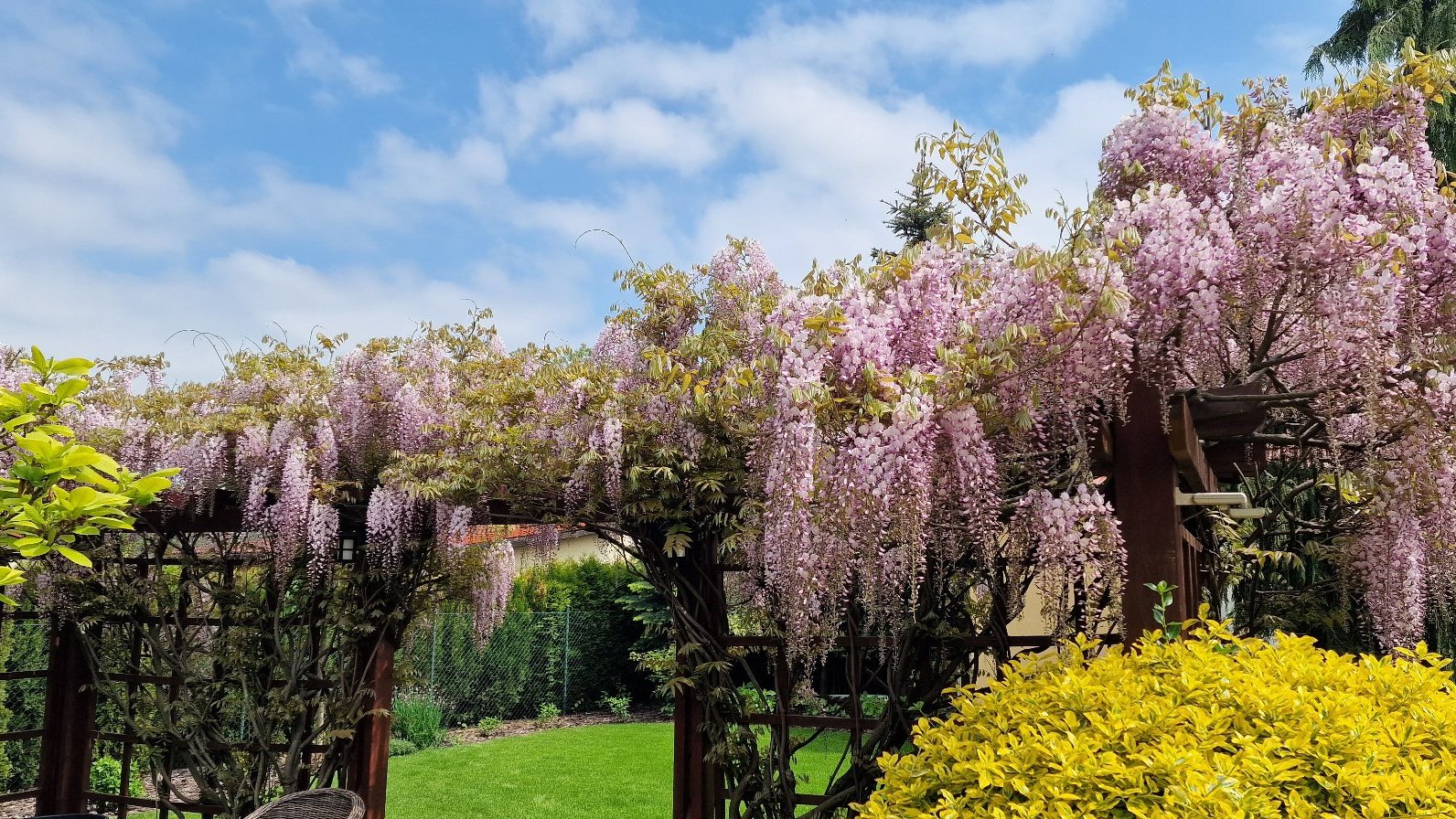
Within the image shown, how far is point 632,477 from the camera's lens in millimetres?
3516

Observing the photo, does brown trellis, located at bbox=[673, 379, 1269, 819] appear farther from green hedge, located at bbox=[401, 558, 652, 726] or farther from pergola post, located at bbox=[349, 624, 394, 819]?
green hedge, located at bbox=[401, 558, 652, 726]

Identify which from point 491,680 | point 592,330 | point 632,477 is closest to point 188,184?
point 592,330

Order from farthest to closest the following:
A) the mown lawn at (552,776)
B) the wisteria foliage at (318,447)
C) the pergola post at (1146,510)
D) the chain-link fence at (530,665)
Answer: the chain-link fence at (530,665) < the mown lawn at (552,776) < the wisteria foliage at (318,447) < the pergola post at (1146,510)

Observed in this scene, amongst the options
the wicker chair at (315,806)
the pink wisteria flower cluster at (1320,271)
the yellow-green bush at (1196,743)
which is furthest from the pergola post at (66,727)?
the pink wisteria flower cluster at (1320,271)

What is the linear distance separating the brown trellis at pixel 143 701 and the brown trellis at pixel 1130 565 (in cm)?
169

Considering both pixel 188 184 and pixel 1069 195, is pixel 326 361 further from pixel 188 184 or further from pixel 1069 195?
pixel 1069 195

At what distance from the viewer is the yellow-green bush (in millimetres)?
1818

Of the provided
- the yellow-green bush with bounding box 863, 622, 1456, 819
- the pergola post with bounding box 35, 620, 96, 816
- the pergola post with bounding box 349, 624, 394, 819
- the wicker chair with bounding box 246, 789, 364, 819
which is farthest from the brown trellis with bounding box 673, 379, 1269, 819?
the pergola post with bounding box 35, 620, 96, 816

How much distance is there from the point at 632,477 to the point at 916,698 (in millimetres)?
1289

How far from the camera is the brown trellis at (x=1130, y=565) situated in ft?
8.99

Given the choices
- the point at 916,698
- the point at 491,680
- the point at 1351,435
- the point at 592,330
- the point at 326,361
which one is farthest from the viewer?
the point at 491,680

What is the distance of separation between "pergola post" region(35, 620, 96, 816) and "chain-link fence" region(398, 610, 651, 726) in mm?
4054

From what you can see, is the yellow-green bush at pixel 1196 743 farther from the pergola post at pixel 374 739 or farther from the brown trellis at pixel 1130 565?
the pergola post at pixel 374 739

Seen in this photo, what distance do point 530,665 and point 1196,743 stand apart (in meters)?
9.17
